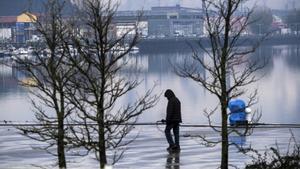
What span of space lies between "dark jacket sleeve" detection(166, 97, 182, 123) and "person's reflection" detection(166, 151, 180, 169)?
0.56 metres

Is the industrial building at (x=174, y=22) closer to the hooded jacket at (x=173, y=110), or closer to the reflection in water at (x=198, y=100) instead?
the reflection in water at (x=198, y=100)

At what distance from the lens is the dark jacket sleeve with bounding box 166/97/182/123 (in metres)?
14.3

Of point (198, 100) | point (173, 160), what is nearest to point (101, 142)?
point (173, 160)

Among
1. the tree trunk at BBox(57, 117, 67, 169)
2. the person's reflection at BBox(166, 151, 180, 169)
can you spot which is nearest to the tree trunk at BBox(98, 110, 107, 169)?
the tree trunk at BBox(57, 117, 67, 169)

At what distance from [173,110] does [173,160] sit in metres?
1.19

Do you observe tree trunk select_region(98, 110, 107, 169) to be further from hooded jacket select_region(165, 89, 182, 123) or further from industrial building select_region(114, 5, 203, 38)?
industrial building select_region(114, 5, 203, 38)

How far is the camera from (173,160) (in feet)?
43.9

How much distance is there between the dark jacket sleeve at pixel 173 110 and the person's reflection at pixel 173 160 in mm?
563

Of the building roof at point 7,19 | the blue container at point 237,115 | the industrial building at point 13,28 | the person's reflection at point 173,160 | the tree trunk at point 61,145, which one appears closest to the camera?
the tree trunk at point 61,145

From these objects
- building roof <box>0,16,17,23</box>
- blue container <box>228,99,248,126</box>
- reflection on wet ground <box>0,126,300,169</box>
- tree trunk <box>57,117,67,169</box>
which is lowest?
reflection on wet ground <box>0,126,300,169</box>

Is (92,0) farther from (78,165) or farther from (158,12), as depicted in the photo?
(158,12)

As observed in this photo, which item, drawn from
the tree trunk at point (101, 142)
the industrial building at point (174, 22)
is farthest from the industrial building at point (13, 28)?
the tree trunk at point (101, 142)

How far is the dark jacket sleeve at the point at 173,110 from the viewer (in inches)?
562

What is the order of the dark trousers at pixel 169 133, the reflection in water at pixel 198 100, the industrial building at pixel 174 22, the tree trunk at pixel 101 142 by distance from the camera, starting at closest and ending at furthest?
the tree trunk at pixel 101 142, the dark trousers at pixel 169 133, the reflection in water at pixel 198 100, the industrial building at pixel 174 22
